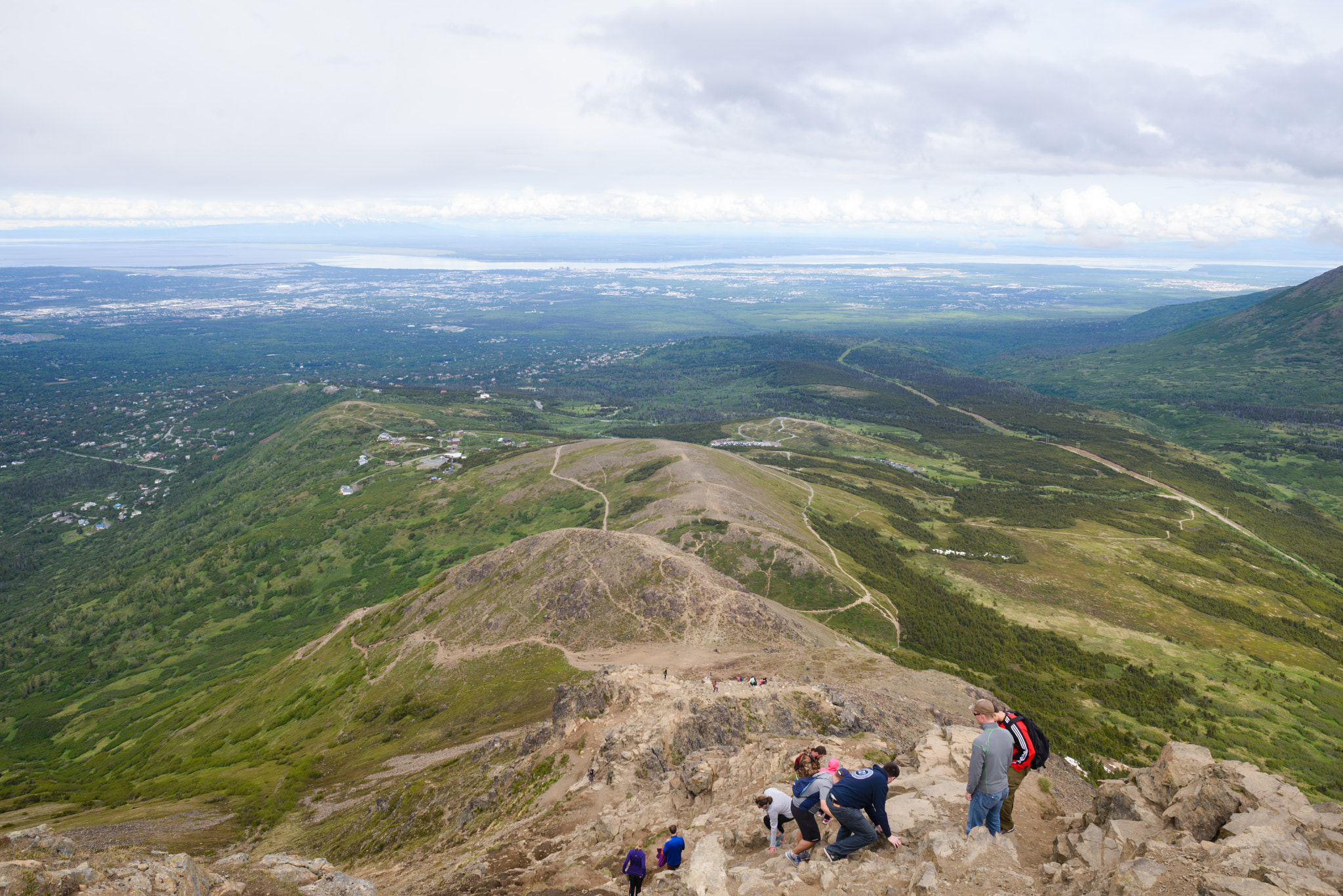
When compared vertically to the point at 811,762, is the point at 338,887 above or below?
below

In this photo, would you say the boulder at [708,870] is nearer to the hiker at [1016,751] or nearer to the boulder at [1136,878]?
the hiker at [1016,751]

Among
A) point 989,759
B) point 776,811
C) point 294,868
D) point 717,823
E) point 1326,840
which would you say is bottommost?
point 294,868

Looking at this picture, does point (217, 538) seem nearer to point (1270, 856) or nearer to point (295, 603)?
point (295, 603)

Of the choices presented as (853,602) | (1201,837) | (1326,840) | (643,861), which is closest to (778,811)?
(643,861)

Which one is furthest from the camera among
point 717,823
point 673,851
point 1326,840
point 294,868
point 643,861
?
point 294,868

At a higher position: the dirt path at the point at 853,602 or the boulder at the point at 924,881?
the boulder at the point at 924,881

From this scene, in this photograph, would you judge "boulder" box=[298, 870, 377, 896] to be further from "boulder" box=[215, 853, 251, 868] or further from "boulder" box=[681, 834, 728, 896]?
"boulder" box=[681, 834, 728, 896]

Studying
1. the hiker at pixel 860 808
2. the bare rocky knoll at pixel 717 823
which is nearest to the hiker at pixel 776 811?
the bare rocky knoll at pixel 717 823

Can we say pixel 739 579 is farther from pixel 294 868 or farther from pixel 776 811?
pixel 776 811
